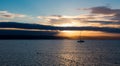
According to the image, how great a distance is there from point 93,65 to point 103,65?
344cm

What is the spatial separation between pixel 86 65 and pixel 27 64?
17.0m

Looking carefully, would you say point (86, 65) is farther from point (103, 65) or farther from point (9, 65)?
point (9, 65)

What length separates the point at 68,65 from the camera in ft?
245

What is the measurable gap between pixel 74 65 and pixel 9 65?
60.2 ft

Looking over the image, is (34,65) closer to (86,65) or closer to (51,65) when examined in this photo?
(51,65)

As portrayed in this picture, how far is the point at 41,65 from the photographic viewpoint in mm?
73938

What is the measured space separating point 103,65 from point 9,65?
27126 millimetres

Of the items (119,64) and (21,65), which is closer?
(21,65)

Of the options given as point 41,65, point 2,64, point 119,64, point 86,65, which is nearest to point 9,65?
point 2,64

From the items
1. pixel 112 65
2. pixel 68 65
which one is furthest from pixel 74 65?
pixel 112 65

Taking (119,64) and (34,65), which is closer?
(34,65)

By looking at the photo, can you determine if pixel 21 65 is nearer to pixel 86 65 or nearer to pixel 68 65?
pixel 68 65

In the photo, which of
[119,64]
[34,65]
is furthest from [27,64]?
[119,64]

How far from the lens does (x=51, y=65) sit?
74.8 meters
